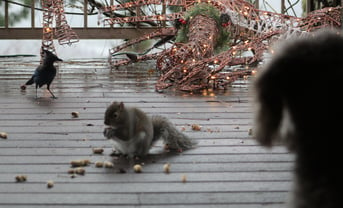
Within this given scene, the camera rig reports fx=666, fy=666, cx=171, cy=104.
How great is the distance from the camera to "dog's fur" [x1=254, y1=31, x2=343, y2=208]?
1.28 m

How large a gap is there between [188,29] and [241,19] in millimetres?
538

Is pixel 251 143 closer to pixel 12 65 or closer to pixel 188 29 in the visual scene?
pixel 188 29

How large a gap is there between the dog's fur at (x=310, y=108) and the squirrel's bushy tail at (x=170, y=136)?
1.94 meters

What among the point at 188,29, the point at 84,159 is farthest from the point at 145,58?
the point at 84,159

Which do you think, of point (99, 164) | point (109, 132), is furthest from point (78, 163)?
point (109, 132)

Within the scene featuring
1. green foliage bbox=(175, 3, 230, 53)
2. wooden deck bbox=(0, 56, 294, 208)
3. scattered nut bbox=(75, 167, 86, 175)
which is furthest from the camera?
green foliage bbox=(175, 3, 230, 53)

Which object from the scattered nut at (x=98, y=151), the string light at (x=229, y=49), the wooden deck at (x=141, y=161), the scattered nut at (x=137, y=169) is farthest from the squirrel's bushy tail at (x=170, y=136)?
the string light at (x=229, y=49)

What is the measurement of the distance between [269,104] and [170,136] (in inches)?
78.8

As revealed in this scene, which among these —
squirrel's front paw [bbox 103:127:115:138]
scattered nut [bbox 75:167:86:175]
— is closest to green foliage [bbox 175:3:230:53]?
squirrel's front paw [bbox 103:127:115:138]

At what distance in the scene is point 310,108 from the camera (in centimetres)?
129

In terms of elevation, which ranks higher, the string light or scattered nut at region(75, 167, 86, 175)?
the string light

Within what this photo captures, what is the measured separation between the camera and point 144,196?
8.21 feet

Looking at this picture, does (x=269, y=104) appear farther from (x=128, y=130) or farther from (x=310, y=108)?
(x=128, y=130)

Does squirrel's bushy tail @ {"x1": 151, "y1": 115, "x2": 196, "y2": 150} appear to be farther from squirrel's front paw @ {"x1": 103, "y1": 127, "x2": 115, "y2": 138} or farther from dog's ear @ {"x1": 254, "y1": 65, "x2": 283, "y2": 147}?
dog's ear @ {"x1": 254, "y1": 65, "x2": 283, "y2": 147}
